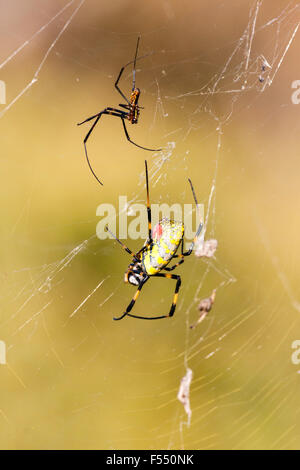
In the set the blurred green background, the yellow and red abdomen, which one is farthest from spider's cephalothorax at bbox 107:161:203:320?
the blurred green background

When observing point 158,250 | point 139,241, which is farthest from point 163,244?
point 139,241

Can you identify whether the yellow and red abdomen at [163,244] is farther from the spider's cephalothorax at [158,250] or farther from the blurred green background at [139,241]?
the blurred green background at [139,241]

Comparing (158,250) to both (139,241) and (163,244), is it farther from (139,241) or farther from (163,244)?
(139,241)

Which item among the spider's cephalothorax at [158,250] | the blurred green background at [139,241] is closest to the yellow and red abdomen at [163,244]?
the spider's cephalothorax at [158,250]

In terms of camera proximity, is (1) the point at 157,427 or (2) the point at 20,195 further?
(2) the point at 20,195

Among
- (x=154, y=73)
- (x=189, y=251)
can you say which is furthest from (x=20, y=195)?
(x=189, y=251)

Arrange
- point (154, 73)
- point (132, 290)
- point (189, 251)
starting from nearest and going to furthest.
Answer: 1. point (189, 251)
2. point (154, 73)
3. point (132, 290)

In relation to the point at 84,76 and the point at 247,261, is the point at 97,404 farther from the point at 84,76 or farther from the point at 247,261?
the point at 84,76
